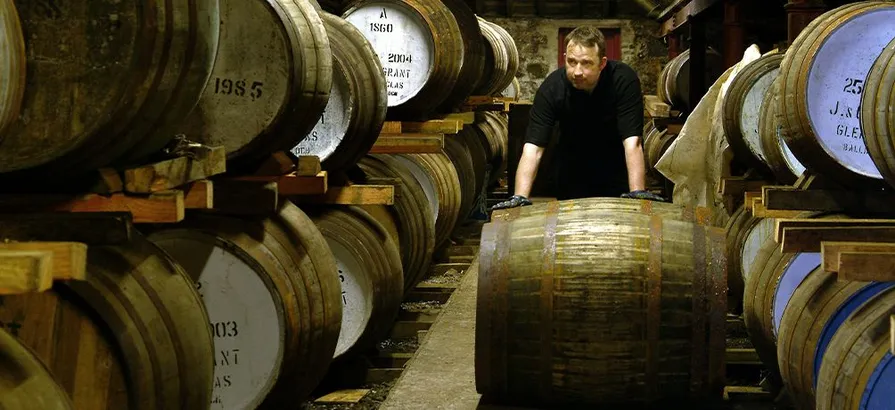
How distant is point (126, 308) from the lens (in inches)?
113

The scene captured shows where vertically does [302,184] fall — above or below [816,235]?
above

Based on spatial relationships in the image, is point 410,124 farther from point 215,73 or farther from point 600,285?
point 600,285

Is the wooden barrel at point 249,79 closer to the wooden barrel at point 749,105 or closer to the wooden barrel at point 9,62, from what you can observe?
the wooden barrel at point 9,62

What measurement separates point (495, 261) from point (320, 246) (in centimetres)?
80

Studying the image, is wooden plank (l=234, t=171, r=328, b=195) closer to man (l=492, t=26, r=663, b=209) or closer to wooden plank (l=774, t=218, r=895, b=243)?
man (l=492, t=26, r=663, b=209)

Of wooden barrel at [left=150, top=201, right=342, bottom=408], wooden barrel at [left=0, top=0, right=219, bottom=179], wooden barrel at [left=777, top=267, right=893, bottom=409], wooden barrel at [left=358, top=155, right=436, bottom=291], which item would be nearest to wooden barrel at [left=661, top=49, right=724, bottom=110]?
wooden barrel at [left=358, top=155, right=436, bottom=291]

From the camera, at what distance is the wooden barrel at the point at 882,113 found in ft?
11.5

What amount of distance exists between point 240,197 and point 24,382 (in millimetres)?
2156

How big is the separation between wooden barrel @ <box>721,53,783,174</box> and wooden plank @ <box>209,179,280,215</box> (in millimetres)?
3276

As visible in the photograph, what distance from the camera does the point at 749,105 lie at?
6.57 meters

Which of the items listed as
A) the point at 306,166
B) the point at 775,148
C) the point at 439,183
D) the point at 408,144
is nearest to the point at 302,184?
the point at 306,166

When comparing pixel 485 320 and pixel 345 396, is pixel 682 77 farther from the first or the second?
pixel 485 320

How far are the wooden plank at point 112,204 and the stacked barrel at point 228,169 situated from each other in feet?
0.17

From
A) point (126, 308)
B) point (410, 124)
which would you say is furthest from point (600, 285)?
point (410, 124)
